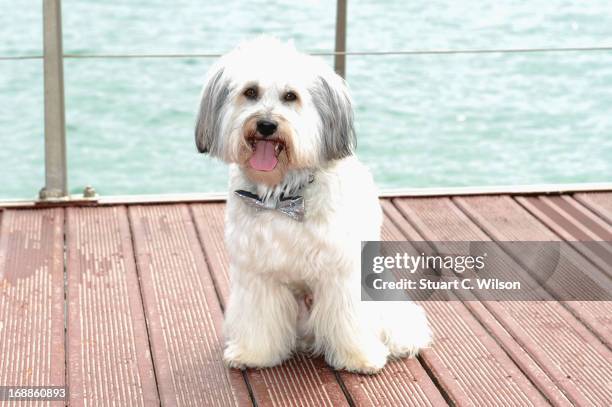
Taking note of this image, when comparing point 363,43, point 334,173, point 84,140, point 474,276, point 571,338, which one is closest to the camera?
point 334,173

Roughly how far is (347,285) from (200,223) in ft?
3.84

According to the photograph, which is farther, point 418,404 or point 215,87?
point 418,404

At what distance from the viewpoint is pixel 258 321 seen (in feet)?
8.29

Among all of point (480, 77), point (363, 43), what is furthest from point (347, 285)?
point (363, 43)

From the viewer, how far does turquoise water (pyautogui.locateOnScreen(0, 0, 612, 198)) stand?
24.7ft

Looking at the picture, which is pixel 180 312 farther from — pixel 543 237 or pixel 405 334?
pixel 543 237

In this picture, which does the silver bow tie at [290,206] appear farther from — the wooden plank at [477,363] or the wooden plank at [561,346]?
the wooden plank at [561,346]

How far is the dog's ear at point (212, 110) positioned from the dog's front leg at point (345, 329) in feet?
1.55

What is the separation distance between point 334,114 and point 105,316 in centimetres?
104

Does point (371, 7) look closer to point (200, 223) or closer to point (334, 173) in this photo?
point (200, 223)

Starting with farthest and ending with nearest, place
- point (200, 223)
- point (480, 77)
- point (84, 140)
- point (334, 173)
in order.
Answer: point (480, 77)
point (84, 140)
point (200, 223)
point (334, 173)

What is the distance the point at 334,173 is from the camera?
8.00ft

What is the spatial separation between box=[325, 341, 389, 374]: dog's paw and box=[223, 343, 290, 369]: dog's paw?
16 cm

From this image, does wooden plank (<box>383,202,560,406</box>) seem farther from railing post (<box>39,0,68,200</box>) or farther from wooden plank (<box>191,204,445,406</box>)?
railing post (<box>39,0,68,200</box>)
